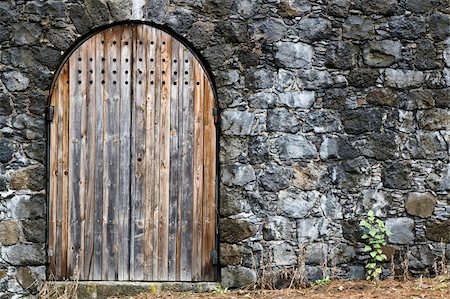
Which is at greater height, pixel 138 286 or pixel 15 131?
pixel 15 131

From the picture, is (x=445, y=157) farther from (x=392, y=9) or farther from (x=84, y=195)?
(x=84, y=195)

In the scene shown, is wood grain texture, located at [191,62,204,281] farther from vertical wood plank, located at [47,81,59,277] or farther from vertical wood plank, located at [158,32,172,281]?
vertical wood plank, located at [47,81,59,277]

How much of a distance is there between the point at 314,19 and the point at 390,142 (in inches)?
51.1

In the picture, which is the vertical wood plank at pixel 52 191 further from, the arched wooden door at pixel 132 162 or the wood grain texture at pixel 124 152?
the wood grain texture at pixel 124 152

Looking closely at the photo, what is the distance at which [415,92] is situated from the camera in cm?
555

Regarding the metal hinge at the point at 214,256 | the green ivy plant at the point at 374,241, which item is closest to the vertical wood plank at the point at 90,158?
the metal hinge at the point at 214,256

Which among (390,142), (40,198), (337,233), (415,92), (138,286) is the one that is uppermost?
(415,92)

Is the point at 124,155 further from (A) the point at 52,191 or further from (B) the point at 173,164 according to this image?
(A) the point at 52,191

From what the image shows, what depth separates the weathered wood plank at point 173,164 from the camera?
5.55 m

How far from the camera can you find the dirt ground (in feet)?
16.7

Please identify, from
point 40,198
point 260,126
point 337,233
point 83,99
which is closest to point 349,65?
point 260,126

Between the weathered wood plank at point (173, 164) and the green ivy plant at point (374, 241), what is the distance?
167cm

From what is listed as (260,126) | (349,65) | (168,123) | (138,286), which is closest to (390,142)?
(349,65)

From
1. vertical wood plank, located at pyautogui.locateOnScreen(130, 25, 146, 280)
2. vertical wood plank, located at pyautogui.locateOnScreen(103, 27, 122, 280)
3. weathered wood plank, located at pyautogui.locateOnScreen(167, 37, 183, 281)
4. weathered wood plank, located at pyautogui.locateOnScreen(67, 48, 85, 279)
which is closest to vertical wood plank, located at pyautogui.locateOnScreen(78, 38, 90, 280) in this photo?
weathered wood plank, located at pyautogui.locateOnScreen(67, 48, 85, 279)
